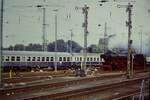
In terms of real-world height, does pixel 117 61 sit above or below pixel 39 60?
below

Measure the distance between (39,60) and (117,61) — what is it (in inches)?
266

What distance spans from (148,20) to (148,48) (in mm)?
12650

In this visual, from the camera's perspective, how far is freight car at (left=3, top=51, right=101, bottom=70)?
22.3 meters

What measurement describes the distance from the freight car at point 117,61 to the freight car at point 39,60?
1097mm

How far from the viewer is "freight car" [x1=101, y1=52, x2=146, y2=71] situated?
28.3m

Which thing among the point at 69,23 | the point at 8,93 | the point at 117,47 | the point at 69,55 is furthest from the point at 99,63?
the point at 8,93

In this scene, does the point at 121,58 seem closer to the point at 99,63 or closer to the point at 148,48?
the point at 99,63

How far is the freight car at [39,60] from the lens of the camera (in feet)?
73.2

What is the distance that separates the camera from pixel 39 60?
24.3m

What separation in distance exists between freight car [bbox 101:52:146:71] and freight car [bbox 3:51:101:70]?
3.60 ft

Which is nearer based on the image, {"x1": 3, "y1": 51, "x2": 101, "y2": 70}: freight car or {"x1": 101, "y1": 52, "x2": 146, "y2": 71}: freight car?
{"x1": 3, "y1": 51, "x2": 101, "y2": 70}: freight car

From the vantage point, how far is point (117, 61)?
92.8 ft

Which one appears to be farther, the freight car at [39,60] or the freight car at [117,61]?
the freight car at [117,61]

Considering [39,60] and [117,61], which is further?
[117,61]
